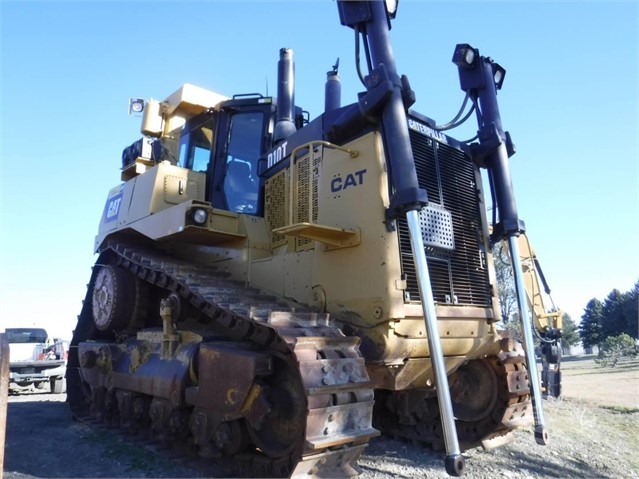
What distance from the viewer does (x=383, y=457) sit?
5.48 meters

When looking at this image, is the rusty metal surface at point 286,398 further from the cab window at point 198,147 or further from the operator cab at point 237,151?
the cab window at point 198,147

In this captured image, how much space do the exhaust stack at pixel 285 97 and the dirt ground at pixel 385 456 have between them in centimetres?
391

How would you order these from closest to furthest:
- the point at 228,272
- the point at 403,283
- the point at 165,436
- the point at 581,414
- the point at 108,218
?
the point at 403,283 < the point at 165,436 < the point at 228,272 < the point at 108,218 < the point at 581,414

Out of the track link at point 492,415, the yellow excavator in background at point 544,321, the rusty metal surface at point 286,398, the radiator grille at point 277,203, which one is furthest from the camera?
the yellow excavator in background at point 544,321

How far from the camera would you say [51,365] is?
46.5ft

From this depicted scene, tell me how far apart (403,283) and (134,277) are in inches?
154

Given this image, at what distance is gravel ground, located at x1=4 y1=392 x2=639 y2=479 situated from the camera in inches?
189

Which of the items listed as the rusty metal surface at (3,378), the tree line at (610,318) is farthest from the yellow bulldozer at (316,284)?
the tree line at (610,318)

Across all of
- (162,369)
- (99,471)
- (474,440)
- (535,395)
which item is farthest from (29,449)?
(535,395)

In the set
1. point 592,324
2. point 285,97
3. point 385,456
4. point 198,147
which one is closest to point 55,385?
point 198,147

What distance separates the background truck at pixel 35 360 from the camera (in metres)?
13.9

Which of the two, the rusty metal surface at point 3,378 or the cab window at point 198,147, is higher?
the cab window at point 198,147

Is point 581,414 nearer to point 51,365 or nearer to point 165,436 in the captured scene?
point 165,436

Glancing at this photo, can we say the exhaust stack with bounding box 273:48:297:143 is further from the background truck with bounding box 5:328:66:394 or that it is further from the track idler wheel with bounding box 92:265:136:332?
the background truck with bounding box 5:328:66:394
